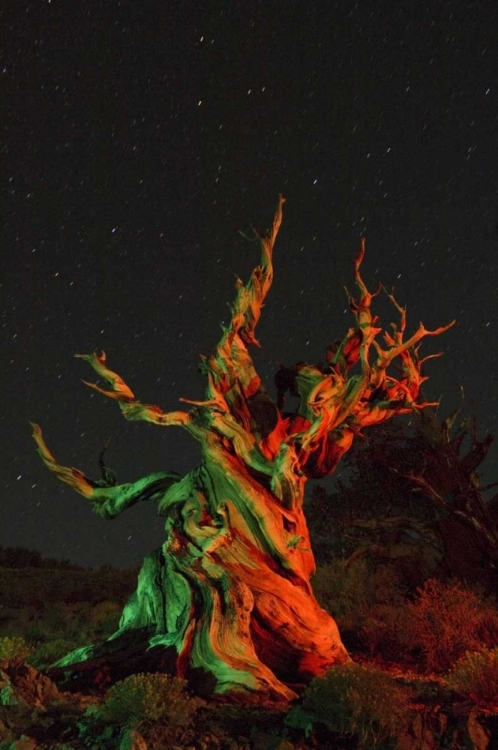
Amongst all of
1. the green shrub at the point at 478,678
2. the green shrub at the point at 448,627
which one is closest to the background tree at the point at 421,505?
the green shrub at the point at 448,627

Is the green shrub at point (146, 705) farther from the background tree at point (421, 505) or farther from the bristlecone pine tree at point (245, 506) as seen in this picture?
the background tree at point (421, 505)

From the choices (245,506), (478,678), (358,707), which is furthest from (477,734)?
(245,506)

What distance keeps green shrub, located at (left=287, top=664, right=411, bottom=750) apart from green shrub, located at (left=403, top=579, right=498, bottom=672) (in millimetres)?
3052

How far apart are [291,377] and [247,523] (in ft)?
9.32

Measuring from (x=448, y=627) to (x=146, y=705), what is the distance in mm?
5438

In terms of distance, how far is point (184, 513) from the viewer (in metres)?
9.66

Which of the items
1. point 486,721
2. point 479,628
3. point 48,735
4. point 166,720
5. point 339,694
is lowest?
point 479,628

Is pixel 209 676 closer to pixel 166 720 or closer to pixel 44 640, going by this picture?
pixel 166 720

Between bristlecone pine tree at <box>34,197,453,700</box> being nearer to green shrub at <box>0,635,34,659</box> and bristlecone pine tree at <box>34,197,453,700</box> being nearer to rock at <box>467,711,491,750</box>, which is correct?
green shrub at <box>0,635,34,659</box>

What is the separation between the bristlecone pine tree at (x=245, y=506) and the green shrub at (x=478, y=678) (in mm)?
1912

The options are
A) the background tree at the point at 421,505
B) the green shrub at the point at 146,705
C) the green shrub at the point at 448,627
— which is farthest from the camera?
the background tree at the point at 421,505

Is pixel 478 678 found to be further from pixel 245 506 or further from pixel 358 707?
pixel 245 506

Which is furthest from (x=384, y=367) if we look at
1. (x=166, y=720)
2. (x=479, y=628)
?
(x=166, y=720)

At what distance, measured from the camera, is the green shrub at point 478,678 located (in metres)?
7.06
